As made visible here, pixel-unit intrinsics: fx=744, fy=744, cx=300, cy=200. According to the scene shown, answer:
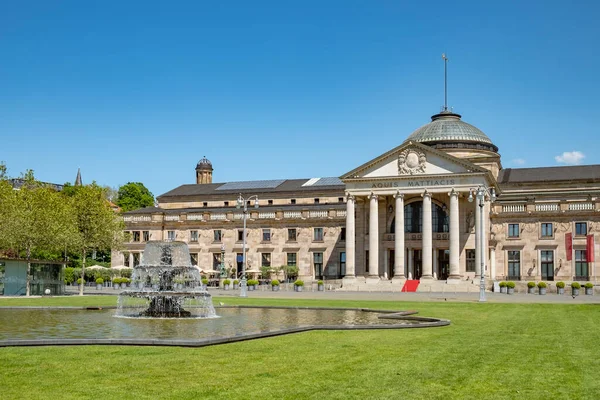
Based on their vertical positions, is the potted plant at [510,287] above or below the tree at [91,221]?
below

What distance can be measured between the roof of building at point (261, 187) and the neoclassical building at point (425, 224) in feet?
8.82

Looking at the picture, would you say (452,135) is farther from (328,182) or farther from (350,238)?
(328,182)

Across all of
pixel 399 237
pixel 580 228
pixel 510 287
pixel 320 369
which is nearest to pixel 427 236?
pixel 399 237

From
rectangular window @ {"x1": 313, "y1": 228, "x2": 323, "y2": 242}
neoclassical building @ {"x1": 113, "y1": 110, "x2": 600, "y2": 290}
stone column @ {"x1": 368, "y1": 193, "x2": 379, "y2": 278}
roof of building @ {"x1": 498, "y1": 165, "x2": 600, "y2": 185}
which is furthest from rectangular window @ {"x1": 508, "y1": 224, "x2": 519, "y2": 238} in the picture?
rectangular window @ {"x1": 313, "y1": 228, "x2": 323, "y2": 242}

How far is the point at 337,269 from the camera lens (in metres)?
97.5

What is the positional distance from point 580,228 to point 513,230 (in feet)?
24.6

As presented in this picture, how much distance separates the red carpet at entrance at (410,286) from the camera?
79488mm

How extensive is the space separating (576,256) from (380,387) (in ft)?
253

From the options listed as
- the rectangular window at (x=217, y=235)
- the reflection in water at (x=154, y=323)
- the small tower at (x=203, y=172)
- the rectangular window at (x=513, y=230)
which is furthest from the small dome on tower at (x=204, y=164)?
the reflection in water at (x=154, y=323)

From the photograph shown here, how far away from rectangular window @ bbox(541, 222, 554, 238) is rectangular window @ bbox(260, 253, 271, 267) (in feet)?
118

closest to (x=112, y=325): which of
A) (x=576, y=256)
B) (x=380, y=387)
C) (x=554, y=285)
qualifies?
(x=380, y=387)

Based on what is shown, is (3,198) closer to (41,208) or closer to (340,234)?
(41,208)

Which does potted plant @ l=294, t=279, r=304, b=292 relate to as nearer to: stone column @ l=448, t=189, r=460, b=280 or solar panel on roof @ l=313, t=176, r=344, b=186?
stone column @ l=448, t=189, r=460, b=280

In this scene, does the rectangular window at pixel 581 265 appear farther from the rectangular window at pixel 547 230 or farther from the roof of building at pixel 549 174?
the roof of building at pixel 549 174
